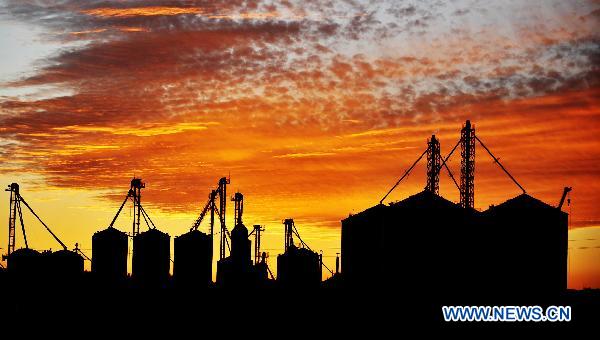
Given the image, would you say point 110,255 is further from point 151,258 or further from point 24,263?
point 24,263

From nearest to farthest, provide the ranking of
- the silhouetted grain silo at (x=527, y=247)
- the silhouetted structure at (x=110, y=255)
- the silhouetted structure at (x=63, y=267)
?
the silhouetted grain silo at (x=527, y=247), the silhouetted structure at (x=63, y=267), the silhouetted structure at (x=110, y=255)

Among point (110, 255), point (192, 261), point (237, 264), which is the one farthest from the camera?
point (237, 264)

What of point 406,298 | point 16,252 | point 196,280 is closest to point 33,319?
point 16,252

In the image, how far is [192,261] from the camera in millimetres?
105250

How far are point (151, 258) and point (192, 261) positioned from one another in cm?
508

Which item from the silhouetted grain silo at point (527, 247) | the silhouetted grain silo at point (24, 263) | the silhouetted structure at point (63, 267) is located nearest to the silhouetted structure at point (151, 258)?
the silhouetted structure at point (63, 267)

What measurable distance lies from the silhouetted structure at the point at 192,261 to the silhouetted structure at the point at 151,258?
4.22ft

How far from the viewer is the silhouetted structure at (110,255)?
10094cm

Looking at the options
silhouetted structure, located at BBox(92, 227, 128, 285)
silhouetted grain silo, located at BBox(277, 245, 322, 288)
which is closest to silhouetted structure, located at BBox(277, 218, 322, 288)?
silhouetted grain silo, located at BBox(277, 245, 322, 288)

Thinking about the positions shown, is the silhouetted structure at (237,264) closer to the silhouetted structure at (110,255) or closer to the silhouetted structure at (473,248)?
the silhouetted structure at (110,255)

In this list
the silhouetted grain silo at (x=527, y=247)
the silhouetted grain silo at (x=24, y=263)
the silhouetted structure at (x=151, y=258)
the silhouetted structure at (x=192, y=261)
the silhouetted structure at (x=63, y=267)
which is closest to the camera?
the silhouetted grain silo at (x=527, y=247)

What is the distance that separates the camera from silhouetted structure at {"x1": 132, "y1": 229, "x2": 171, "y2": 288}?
10250cm

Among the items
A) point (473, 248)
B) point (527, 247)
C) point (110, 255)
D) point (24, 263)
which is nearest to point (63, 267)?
point (24, 263)

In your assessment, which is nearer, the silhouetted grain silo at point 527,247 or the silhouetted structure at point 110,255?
the silhouetted grain silo at point 527,247
